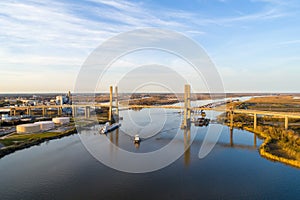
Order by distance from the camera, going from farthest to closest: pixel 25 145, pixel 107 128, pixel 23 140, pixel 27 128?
1. pixel 107 128
2. pixel 27 128
3. pixel 23 140
4. pixel 25 145

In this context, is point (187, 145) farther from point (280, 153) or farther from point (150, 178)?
point (150, 178)

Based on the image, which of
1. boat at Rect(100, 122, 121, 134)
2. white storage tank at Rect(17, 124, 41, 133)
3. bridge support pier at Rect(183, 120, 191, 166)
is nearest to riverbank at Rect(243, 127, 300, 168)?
bridge support pier at Rect(183, 120, 191, 166)

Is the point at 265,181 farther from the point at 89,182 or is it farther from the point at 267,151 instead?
the point at 89,182

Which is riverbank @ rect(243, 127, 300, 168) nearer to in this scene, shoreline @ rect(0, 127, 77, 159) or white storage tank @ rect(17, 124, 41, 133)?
shoreline @ rect(0, 127, 77, 159)

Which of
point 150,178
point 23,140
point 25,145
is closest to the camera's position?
point 150,178

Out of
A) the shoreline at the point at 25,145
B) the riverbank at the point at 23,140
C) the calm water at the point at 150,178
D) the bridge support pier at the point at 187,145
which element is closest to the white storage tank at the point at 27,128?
the riverbank at the point at 23,140

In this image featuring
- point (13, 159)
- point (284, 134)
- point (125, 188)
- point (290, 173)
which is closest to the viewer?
point (125, 188)

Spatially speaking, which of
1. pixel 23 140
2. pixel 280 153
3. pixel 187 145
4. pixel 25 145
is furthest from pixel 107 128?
pixel 280 153

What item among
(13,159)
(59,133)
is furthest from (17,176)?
(59,133)

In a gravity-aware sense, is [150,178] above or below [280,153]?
below
